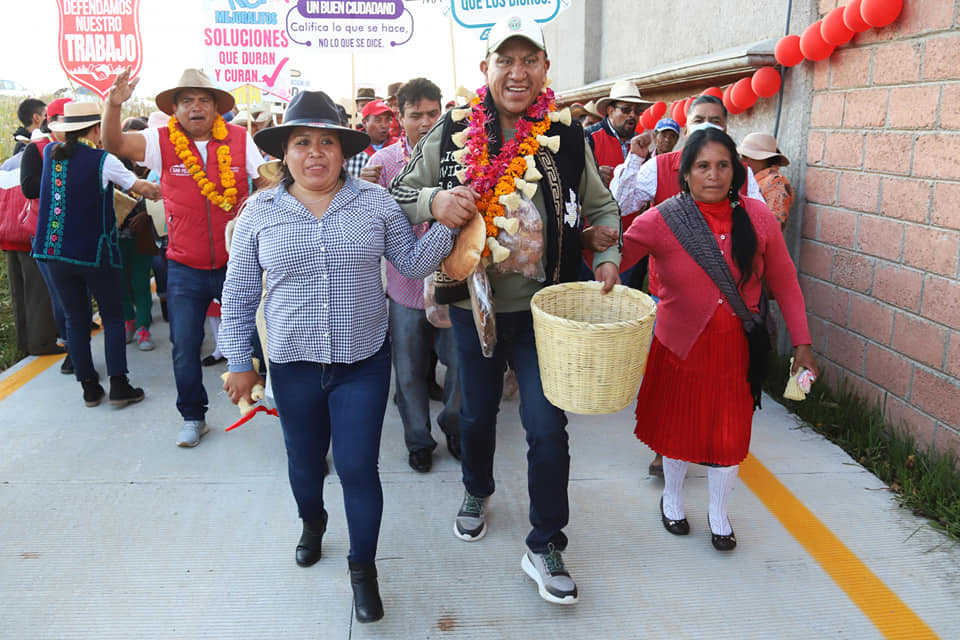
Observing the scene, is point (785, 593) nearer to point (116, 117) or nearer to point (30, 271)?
point (116, 117)

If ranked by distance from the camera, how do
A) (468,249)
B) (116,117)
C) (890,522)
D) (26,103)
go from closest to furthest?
(468,249)
(890,522)
(116,117)
(26,103)

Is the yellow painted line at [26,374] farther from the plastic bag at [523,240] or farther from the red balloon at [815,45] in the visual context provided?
the red balloon at [815,45]

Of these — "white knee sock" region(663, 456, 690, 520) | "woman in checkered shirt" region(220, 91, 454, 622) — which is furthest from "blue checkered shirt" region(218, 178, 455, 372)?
"white knee sock" region(663, 456, 690, 520)

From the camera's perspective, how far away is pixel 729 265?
10.5 feet

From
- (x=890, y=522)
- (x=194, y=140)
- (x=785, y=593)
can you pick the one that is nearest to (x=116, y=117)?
(x=194, y=140)

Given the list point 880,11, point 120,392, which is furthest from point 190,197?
point 880,11

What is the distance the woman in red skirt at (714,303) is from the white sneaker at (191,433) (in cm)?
291

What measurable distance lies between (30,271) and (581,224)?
5097 millimetres

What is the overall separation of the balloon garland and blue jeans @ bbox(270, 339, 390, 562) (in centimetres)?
352

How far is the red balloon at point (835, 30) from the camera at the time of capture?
14.9ft

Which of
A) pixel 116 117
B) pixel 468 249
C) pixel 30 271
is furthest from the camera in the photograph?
pixel 30 271

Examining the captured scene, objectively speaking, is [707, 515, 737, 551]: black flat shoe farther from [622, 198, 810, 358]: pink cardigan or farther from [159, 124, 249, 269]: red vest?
[159, 124, 249, 269]: red vest

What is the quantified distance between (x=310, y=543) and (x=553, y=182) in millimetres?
1946

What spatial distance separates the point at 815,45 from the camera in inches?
190
